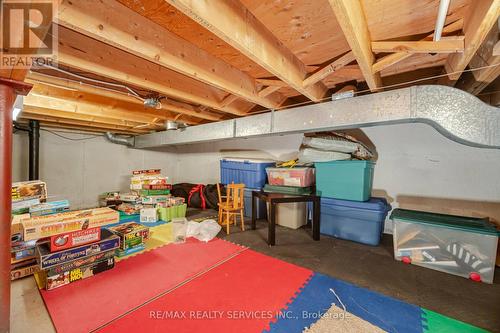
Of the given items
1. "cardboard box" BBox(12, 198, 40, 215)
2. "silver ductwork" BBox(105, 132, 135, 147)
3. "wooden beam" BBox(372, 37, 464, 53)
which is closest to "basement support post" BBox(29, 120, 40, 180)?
"silver ductwork" BBox(105, 132, 135, 147)

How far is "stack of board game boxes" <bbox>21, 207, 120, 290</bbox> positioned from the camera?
70.1 inches

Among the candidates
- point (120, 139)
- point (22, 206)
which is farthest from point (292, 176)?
point (120, 139)

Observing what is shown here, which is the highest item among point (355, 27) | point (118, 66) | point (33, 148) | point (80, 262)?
point (118, 66)

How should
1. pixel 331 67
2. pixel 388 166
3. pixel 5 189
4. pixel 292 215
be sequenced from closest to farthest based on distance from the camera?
pixel 5 189
pixel 331 67
pixel 388 166
pixel 292 215

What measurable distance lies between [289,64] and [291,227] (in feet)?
8.39

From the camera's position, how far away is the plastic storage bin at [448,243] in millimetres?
1937

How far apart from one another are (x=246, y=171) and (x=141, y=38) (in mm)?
2913

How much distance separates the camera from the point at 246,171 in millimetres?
4000

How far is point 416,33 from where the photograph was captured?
1396mm

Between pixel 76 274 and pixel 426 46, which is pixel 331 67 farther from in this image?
pixel 76 274

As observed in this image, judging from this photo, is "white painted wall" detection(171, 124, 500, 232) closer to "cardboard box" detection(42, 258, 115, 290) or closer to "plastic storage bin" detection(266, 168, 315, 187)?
"plastic storage bin" detection(266, 168, 315, 187)

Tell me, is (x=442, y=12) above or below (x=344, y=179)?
above

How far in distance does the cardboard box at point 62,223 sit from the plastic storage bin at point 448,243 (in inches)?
125

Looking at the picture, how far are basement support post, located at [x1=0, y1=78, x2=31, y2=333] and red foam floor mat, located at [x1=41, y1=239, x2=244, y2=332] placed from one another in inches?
20.1
